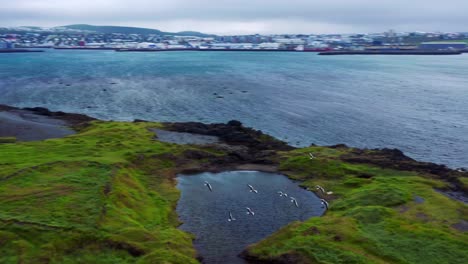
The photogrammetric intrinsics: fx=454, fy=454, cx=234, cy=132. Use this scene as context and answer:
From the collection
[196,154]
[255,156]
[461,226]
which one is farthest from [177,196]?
[461,226]

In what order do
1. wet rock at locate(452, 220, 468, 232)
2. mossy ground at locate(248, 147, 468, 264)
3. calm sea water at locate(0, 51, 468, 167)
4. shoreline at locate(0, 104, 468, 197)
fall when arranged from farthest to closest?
calm sea water at locate(0, 51, 468, 167), shoreline at locate(0, 104, 468, 197), wet rock at locate(452, 220, 468, 232), mossy ground at locate(248, 147, 468, 264)

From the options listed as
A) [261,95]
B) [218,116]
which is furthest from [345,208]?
[261,95]

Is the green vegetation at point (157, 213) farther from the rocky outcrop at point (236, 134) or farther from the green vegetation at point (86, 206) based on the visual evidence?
the rocky outcrop at point (236, 134)

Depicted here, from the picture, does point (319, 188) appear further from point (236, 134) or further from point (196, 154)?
point (236, 134)

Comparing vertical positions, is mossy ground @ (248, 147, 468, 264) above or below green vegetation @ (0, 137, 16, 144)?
above

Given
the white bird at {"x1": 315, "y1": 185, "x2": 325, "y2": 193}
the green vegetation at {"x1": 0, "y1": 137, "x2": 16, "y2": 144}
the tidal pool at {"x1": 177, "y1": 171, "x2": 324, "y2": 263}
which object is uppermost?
the green vegetation at {"x1": 0, "y1": 137, "x2": 16, "y2": 144}

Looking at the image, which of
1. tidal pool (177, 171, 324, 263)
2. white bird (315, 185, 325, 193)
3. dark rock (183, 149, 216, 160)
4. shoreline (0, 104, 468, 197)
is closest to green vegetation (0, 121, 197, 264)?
tidal pool (177, 171, 324, 263)

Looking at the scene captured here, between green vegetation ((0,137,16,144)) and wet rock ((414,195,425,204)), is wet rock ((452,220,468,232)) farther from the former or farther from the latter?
green vegetation ((0,137,16,144))
